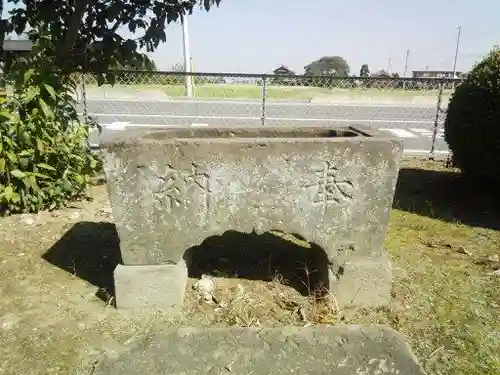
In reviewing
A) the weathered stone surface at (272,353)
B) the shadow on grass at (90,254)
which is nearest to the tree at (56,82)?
the shadow on grass at (90,254)

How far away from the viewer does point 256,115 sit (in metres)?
12.2

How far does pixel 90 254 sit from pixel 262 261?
1489 millimetres

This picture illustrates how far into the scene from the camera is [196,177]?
2.59 m

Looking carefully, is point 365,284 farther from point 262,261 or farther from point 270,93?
point 270,93

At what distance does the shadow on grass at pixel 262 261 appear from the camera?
3.18m

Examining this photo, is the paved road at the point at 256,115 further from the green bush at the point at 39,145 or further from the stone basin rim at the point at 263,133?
the stone basin rim at the point at 263,133

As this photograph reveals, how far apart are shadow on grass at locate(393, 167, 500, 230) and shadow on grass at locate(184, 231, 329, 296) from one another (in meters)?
1.84

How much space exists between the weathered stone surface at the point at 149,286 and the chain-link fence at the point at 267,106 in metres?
4.27

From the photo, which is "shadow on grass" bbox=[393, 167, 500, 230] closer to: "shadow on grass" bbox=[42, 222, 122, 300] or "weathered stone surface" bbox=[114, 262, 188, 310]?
"weathered stone surface" bbox=[114, 262, 188, 310]

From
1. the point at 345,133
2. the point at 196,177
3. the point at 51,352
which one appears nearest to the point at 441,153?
the point at 345,133

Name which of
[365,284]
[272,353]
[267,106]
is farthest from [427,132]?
[272,353]

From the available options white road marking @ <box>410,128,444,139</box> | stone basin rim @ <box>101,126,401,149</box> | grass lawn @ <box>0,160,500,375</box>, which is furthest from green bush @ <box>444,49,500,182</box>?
white road marking @ <box>410,128,444,139</box>

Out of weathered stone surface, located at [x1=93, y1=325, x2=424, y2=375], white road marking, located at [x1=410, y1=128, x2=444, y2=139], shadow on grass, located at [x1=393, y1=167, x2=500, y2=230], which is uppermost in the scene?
white road marking, located at [x1=410, y1=128, x2=444, y2=139]

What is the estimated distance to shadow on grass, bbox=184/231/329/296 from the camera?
10.4 feet
